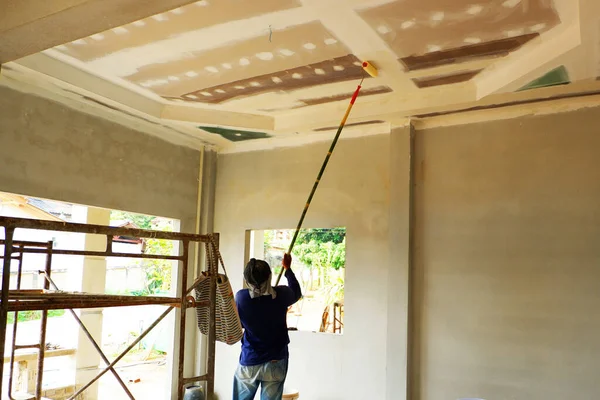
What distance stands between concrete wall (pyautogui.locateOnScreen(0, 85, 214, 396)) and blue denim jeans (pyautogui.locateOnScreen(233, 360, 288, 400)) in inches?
77.2

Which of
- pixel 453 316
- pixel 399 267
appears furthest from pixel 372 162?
pixel 453 316

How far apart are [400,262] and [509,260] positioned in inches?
34.0

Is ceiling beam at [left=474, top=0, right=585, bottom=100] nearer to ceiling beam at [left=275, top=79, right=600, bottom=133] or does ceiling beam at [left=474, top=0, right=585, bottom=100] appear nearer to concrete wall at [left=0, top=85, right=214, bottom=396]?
ceiling beam at [left=275, top=79, right=600, bottom=133]

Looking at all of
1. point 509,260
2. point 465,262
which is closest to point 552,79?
point 509,260

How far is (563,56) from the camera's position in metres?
2.83

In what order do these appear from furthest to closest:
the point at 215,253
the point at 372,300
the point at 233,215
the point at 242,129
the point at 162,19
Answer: the point at 233,215, the point at 242,129, the point at 372,300, the point at 162,19, the point at 215,253

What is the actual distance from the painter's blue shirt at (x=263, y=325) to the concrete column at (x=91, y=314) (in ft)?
8.39

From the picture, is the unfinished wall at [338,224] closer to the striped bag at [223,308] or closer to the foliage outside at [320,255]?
the striped bag at [223,308]

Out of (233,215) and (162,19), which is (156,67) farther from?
(233,215)

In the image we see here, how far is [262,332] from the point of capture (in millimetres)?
3242

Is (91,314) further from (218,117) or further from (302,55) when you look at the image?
(302,55)

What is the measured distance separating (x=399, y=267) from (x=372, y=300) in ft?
1.44

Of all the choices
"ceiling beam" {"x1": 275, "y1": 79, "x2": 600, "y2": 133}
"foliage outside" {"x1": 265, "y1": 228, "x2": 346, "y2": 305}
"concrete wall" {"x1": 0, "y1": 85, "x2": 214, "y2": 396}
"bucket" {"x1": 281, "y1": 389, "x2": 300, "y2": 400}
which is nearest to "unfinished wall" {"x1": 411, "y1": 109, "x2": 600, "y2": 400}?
"ceiling beam" {"x1": 275, "y1": 79, "x2": 600, "y2": 133}

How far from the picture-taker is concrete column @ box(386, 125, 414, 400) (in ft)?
13.3
